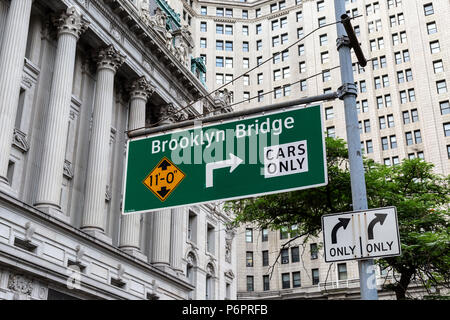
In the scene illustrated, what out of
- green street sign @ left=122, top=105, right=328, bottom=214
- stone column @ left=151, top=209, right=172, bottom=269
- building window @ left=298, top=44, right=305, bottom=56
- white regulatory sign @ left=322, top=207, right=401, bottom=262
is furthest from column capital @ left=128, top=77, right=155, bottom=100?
building window @ left=298, top=44, right=305, bottom=56

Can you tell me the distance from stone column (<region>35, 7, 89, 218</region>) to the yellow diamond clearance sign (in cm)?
1939

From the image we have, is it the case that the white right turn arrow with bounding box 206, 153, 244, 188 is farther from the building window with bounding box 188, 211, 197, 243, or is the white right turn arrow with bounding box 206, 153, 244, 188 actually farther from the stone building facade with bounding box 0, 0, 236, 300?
the building window with bounding box 188, 211, 197, 243

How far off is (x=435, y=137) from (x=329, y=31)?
24434mm

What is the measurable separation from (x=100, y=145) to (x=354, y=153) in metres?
25.9

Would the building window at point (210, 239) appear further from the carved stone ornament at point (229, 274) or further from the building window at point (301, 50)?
the building window at point (301, 50)

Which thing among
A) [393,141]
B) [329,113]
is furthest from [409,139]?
[329,113]

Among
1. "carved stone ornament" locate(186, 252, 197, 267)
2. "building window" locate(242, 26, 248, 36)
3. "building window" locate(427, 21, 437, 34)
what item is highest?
"building window" locate(242, 26, 248, 36)

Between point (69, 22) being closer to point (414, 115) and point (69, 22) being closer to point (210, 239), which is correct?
point (210, 239)

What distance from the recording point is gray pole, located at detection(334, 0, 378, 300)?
7395mm

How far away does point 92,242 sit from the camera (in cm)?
2911

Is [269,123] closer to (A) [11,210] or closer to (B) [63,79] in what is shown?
(A) [11,210]

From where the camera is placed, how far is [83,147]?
109 feet

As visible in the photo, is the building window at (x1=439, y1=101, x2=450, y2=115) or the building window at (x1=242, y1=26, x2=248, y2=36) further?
the building window at (x1=242, y1=26, x2=248, y2=36)
